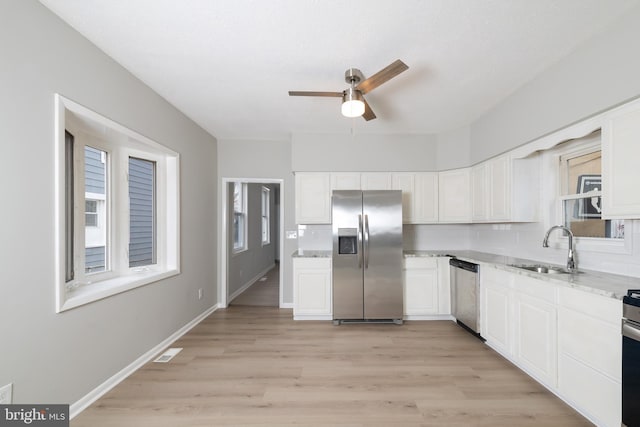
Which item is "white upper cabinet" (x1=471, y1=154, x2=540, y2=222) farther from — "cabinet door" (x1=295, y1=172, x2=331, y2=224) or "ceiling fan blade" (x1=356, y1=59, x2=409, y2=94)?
"cabinet door" (x1=295, y1=172, x2=331, y2=224)

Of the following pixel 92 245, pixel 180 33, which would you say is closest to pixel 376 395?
pixel 92 245

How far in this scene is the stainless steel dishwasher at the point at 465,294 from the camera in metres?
2.95

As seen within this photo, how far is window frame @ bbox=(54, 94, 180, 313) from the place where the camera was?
1.70 m

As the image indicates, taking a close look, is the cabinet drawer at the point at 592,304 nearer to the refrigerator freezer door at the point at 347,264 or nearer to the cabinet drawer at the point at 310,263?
the refrigerator freezer door at the point at 347,264

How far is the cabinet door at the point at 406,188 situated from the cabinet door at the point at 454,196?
0.39m

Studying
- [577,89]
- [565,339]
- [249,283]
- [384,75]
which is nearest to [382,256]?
[565,339]

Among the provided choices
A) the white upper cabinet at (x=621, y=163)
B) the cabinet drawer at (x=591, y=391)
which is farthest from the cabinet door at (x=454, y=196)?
the cabinet drawer at (x=591, y=391)

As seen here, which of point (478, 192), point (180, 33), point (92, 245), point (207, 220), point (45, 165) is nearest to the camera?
point (45, 165)

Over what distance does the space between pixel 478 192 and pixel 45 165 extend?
158 inches

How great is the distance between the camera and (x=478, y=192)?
136 inches

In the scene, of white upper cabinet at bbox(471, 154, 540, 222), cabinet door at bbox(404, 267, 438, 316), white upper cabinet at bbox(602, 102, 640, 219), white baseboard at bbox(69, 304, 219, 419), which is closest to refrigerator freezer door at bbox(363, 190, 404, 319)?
cabinet door at bbox(404, 267, 438, 316)

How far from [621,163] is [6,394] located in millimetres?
3700

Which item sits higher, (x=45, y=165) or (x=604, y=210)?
(x=45, y=165)

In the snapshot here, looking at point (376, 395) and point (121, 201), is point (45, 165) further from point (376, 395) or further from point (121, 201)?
point (376, 395)
